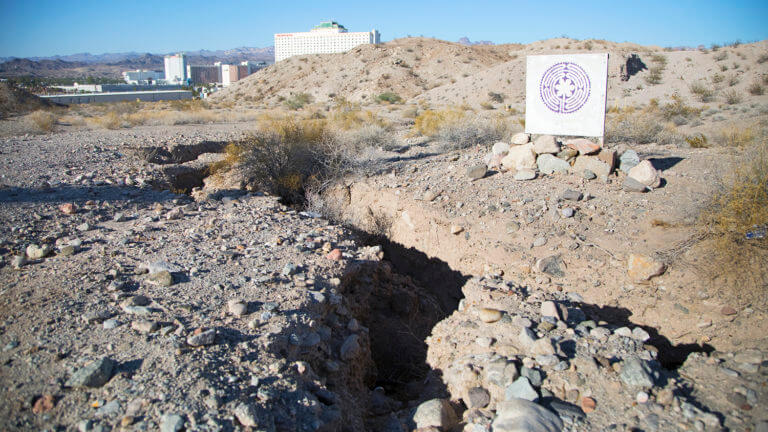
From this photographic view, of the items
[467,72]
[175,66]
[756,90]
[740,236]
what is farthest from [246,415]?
[175,66]

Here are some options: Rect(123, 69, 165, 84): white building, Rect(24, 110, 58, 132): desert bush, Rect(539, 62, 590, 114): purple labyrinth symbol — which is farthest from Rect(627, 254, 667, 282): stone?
Rect(123, 69, 165, 84): white building

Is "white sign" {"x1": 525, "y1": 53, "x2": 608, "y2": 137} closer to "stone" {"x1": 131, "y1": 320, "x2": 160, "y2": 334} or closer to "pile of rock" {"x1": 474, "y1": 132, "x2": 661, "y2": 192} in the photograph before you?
"pile of rock" {"x1": 474, "y1": 132, "x2": 661, "y2": 192}

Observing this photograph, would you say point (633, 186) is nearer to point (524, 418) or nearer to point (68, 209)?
point (524, 418)

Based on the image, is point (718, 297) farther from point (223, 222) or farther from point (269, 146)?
point (269, 146)

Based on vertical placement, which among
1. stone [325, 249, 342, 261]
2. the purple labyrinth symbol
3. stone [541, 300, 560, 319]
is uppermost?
the purple labyrinth symbol

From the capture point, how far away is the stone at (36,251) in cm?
501

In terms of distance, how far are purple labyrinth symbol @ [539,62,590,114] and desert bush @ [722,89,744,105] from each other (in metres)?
15.7

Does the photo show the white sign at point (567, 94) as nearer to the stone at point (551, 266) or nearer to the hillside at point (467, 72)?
the stone at point (551, 266)

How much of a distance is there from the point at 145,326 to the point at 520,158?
6.99m

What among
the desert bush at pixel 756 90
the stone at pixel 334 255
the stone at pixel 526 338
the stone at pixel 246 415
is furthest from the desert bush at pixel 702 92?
the stone at pixel 246 415

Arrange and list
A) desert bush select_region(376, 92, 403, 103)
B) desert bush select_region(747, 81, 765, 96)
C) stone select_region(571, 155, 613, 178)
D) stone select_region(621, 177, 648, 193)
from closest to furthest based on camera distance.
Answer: stone select_region(621, 177, 648, 193)
stone select_region(571, 155, 613, 178)
desert bush select_region(747, 81, 765, 96)
desert bush select_region(376, 92, 403, 103)

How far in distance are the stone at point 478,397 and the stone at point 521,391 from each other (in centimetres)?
17

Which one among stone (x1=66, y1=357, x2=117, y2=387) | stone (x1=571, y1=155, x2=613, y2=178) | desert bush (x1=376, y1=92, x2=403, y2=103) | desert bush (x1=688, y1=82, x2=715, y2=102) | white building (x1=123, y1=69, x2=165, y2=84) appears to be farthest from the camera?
white building (x1=123, y1=69, x2=165, y2=84)

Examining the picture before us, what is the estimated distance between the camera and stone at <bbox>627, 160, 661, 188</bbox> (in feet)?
24.2
